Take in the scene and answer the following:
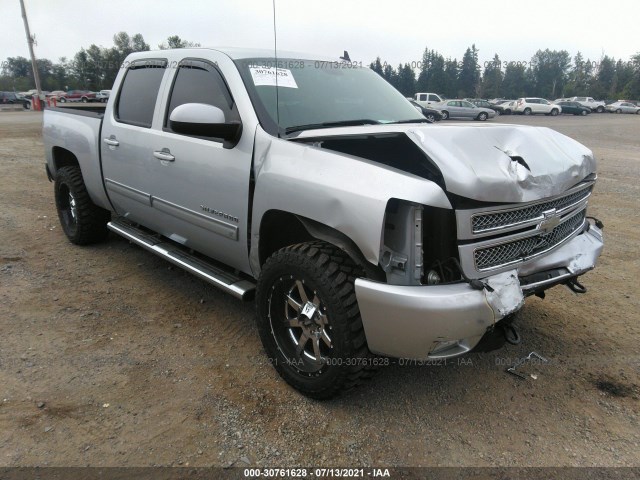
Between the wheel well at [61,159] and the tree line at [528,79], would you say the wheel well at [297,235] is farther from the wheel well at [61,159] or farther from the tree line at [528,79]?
the tree line at [528,79]

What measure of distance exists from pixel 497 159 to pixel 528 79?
87015 millimetres

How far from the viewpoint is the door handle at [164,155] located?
135 inches

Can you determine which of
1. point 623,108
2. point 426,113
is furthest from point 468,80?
point 426,113

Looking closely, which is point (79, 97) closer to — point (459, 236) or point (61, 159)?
point (61, 159)

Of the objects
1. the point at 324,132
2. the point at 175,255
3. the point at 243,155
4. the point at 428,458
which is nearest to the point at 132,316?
the point at 175,255

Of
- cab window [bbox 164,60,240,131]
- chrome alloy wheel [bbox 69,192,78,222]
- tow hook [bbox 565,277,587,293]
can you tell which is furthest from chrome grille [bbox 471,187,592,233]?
chrome alloy wheel [bbox 69,192,78,222]

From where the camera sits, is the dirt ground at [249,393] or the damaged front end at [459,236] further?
the dirt ground at [249,393]

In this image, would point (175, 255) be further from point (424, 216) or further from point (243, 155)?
point (424, 216)

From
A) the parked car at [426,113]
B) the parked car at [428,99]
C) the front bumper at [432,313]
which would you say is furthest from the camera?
the parked car at [428,99]

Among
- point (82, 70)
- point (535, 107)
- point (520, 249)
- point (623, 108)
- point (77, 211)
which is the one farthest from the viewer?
point (82, 70)

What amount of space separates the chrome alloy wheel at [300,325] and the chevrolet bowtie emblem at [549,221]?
4.01 ft

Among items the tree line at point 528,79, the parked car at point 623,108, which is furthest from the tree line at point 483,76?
the parked car at point 623,108

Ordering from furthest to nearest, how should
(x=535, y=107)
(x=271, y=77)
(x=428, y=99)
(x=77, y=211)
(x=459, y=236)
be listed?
(x=535, y=107) < (x=428, y=99) < (x=77, y=211) < (x=271, y=77) < (x=459, y=236)

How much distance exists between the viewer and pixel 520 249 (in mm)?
2498
